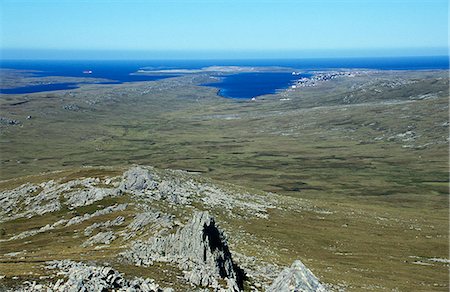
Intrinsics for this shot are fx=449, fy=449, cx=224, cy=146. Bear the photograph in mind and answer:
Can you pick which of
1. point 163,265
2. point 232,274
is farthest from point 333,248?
point 163,265

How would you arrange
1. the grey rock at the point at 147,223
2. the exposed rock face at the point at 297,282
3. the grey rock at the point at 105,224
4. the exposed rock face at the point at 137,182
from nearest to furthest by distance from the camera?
the exposed rock face at the point at 297,282 → the grey rock at the point at 147,223 → the grey rock at the point at 105,224 → the exposed rock face at the point at 137,182

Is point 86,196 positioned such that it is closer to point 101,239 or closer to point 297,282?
point 101,239

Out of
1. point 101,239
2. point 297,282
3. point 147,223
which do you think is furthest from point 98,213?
point 297,282

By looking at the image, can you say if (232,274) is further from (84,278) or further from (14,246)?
(14,246)

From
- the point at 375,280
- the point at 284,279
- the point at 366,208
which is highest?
the point at 284,279

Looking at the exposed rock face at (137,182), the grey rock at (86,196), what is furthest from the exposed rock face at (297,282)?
the grey rock at (86,196)

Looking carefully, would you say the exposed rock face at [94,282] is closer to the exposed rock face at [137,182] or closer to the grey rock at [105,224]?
the grey rock at [105,224]

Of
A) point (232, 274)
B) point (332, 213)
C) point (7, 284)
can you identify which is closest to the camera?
point (7, 284)
